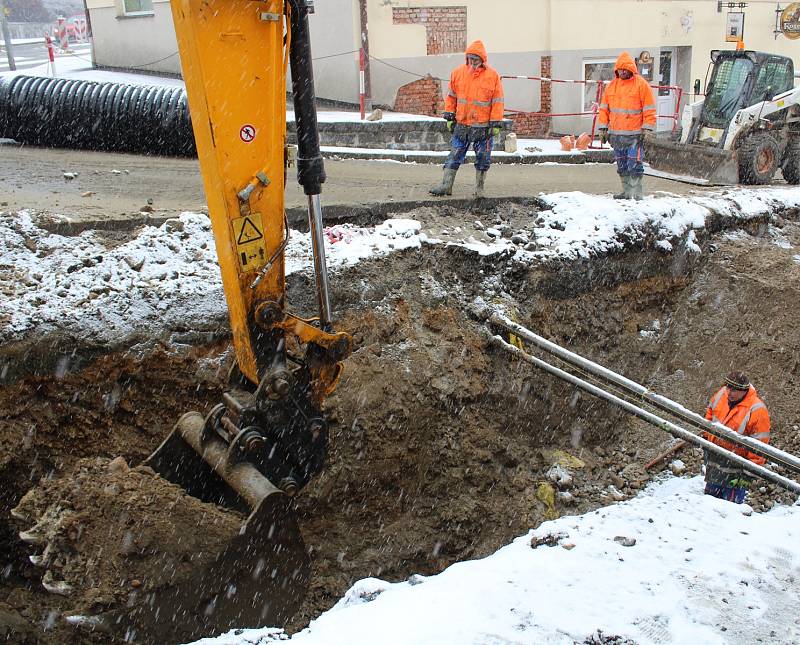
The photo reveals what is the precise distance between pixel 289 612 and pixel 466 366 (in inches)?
112

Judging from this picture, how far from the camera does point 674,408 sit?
17.6ft

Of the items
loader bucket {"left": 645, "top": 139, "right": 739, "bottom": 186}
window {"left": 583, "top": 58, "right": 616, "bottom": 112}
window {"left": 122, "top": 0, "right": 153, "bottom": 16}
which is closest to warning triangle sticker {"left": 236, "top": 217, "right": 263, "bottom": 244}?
loader bucket {"left": 645, "top": 139, "right": 739, "bottom": 186}

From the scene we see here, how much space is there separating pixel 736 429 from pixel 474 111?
4354 millimetres

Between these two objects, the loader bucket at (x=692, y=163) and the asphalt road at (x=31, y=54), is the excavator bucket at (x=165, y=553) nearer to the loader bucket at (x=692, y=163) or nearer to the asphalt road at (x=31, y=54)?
the loader bucket at (x=692, y=163)

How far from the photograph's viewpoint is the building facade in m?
14.5

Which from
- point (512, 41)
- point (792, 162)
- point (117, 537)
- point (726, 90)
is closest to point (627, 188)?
point (792, 162)

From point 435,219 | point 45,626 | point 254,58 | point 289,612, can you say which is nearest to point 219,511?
point 289,612

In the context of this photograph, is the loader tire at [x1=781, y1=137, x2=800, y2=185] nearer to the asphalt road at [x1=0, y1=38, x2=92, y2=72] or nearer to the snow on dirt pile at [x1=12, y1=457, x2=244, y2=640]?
the snow on dirt pile at [x1=12, y1=457, x2=244, y2=640]

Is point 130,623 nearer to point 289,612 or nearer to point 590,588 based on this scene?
point 289,612

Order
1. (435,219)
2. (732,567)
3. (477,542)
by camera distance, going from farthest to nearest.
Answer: (435,219) → (477,542) → (732,567)

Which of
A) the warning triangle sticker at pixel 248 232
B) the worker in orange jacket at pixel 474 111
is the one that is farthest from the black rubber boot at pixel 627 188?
the warning triangle sticker at pixel 248 232

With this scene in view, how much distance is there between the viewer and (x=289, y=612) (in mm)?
4043

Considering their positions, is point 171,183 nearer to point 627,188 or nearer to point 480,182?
point 480,182

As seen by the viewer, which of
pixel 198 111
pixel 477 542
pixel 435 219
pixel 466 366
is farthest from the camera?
pixel 435 219
